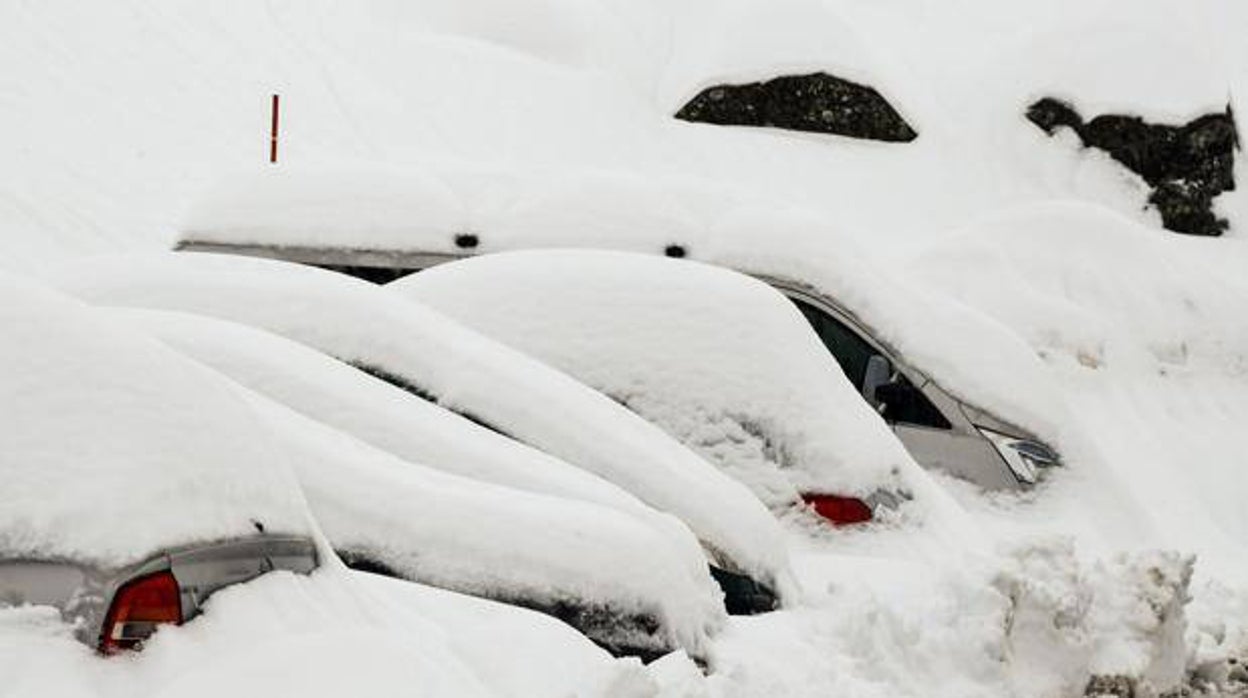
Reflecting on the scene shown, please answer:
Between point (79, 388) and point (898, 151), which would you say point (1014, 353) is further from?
point (898, 151)

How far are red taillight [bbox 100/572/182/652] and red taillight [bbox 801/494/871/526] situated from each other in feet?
14.2

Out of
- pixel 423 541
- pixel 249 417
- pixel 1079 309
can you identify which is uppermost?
pixel 249 417

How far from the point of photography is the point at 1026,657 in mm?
6258

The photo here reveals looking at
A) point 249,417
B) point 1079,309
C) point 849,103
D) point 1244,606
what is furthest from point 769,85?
point 249,417

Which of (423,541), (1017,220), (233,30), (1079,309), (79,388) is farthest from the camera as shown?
(233,30)

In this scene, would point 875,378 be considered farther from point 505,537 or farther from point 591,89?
point 591,89

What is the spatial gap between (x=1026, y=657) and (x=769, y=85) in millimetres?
16338

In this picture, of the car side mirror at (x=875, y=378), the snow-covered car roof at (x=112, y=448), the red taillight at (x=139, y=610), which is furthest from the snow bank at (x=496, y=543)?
the car side mirror at (x=875, y=378)

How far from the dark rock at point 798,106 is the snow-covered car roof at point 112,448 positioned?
18.7 metres

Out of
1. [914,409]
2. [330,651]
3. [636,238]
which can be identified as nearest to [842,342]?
[914,409]

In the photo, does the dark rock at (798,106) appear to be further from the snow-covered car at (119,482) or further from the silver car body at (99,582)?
the silver car body at (99,582)

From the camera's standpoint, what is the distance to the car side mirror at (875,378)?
8664 millimetres

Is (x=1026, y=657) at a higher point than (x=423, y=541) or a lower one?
lower

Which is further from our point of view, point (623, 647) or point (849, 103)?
point (849, 103)
